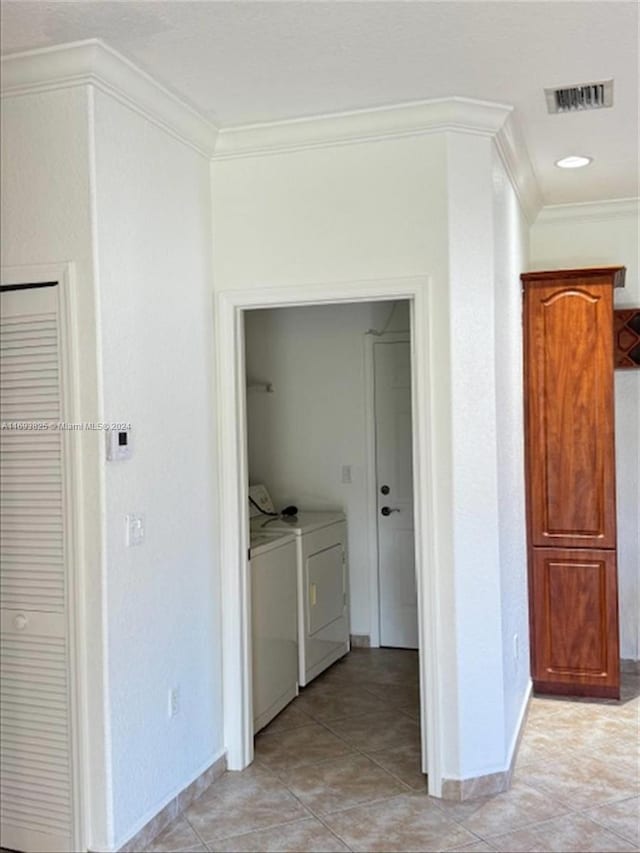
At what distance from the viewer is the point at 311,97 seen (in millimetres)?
3010

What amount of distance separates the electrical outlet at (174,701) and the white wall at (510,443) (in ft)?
4.27

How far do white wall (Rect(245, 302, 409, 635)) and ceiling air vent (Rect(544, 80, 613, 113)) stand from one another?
6.78ft

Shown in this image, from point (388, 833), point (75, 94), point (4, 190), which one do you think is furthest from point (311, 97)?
point (388, 833)

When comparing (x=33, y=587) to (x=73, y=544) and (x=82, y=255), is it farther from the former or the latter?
(x=82, y=255)

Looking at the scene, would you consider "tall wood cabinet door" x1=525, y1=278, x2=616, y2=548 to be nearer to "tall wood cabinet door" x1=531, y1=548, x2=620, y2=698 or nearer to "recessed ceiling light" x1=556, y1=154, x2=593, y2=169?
"tall wood cabinet door" x1=531, y1=548, x2=620, y2=698

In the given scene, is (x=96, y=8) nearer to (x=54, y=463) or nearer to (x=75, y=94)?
(x=75, y=94)

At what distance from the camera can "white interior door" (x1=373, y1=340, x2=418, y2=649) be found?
5.21 m

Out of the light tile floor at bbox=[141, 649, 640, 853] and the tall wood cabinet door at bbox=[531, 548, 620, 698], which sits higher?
the tall wood cabinet door at bbox=[531, 548, 620, 698]

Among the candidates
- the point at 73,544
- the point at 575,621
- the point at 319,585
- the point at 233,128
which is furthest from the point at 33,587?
the point at 575,621

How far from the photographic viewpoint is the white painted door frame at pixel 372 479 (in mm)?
5227

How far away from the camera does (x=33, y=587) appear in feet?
8.91

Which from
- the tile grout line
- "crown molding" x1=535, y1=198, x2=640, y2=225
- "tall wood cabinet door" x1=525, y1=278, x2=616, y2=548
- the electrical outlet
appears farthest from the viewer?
"crown molding" x1=535, y1=198, x2=640, y2=225

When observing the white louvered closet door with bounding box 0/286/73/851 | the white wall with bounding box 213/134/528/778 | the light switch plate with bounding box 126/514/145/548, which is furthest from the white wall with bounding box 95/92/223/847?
the white wall with bounding box 213/134/528/778

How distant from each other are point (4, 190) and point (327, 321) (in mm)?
2818
